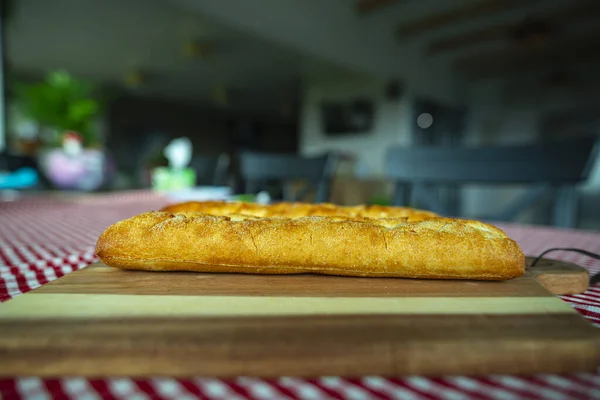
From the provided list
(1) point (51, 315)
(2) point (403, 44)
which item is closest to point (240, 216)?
(1) point (51, 315)

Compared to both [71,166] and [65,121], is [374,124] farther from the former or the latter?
[71,166]

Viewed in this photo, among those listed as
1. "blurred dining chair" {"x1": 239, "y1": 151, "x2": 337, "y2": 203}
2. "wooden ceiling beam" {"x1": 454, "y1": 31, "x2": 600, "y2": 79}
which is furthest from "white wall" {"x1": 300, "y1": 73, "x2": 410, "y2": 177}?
"blurred dining chair" {"x1": 239, "y1": 151, "x2": 337, "y2": 203}

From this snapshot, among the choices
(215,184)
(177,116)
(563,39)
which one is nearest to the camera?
(215,184)

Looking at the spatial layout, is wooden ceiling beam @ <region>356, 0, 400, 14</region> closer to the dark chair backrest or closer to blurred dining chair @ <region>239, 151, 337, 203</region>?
blurred dining chair @ <region>239, 151, 337, 203</region>

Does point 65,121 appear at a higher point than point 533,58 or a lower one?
lower

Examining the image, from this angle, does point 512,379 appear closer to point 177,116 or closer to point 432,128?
point 432,128

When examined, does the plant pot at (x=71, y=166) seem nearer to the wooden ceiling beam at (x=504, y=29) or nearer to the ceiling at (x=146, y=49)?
the ceiling at (x=146, y=49)

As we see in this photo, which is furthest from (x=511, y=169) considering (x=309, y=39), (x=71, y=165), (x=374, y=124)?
(x=374, y=124)
